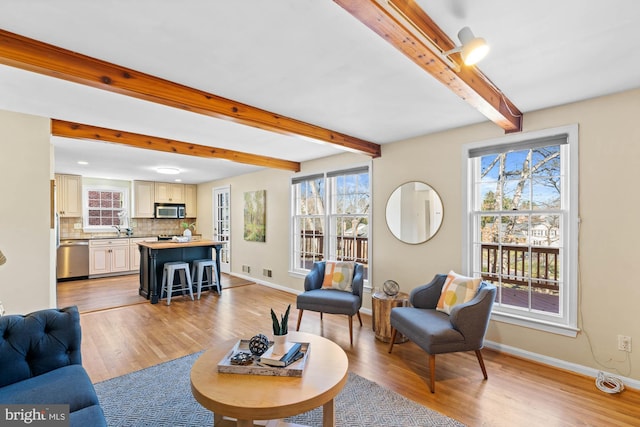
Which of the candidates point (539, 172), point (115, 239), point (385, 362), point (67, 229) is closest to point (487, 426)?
point (385, 362)

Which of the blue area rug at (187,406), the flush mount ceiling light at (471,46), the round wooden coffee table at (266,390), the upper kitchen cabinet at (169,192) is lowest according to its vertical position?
the blue area rug at (187,406)

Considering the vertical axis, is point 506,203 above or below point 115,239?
above

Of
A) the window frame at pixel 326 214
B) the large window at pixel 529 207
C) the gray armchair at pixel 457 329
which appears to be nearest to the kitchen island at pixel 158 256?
the window frame at pixel 326 214

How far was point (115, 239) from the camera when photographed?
688cm

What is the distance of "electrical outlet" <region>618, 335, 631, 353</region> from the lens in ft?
7.98

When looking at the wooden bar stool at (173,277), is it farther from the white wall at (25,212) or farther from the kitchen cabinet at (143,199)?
the kitchen cabinet at (143,199)

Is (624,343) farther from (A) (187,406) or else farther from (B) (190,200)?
(B) (190,200)

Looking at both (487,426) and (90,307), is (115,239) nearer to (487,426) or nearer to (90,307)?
(90,307)

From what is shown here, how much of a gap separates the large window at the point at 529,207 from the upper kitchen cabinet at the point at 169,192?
722 centimetres

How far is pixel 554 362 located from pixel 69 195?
340 inches

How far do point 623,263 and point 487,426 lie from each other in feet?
5.78

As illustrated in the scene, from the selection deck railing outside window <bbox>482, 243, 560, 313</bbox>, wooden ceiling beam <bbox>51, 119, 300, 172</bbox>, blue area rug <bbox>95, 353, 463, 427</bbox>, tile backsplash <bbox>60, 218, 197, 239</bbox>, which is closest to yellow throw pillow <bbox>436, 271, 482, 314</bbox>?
deck railing outside window <bbox>482, 243, 560, 313</bbox>

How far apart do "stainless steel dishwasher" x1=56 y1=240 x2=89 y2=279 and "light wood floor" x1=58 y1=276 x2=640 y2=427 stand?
2.81 meters

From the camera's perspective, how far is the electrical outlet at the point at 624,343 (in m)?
2.43
